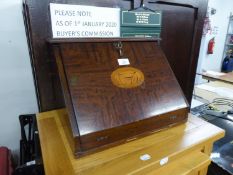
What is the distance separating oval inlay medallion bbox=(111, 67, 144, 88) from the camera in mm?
599

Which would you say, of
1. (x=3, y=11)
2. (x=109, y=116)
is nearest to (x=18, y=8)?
(x=3, y=11)

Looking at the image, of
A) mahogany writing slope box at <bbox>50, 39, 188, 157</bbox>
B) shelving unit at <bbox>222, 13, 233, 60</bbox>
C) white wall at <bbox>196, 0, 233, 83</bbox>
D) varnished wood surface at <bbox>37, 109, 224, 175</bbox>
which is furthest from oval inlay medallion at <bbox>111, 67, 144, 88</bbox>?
shelving unit at <bbox>222, 13, 233, 60</bbox>

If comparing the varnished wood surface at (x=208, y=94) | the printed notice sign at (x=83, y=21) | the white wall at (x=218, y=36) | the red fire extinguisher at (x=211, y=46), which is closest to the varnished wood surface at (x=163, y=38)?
the printed notice sign at (x=83, y=21)

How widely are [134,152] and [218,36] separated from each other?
382 centimetres

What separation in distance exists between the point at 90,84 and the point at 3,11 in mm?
517

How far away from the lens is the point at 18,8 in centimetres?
77

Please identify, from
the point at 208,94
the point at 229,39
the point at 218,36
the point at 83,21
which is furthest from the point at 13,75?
the point at 229,39

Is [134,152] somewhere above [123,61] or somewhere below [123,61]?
below

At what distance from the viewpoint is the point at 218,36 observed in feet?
11.8

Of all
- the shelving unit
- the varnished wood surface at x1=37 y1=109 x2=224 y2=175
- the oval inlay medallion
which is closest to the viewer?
the varnished wood surface at x1=37 y1=109 x2=224 y2=175

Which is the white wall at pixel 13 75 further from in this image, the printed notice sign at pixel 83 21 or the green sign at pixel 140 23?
the green sign at pixel 140 23

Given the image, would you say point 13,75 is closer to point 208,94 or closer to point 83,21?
point 83,21

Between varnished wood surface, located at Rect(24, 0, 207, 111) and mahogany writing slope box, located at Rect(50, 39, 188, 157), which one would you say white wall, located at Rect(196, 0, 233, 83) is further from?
mahogany writing slope box, located at Rect(50, 39, 188, 157)

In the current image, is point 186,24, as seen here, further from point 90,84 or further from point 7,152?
point 7,152
